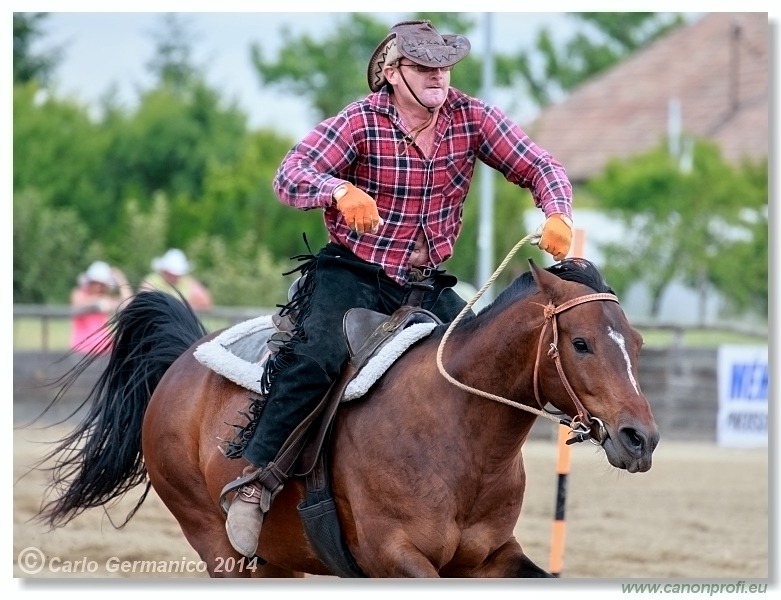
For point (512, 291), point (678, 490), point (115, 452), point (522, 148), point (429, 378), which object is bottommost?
point (678, 490)

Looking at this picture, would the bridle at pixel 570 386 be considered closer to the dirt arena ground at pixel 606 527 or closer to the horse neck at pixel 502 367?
the horse neck at pixel 502 367

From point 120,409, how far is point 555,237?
2477mm

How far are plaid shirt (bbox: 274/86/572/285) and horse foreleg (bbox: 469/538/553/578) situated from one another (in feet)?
3.61

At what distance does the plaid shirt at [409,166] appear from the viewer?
Answer: 184 inches

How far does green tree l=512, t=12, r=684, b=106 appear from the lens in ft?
165

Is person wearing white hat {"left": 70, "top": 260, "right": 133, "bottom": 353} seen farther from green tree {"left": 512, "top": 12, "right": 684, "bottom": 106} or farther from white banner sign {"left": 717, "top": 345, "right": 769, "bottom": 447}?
green tree {"left": 512, "top": 12, "right": 684, "bottom": 106}

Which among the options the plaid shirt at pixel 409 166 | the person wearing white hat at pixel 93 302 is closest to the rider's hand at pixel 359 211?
the plaid shirt at pixel 409 166

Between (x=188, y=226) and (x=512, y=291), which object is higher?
(x=188, y=226)

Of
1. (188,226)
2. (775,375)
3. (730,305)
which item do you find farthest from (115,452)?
(188,226)

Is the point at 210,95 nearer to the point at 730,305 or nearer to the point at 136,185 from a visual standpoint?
the point at 136,185

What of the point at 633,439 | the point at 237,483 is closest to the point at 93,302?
the point at 237,483

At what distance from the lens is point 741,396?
43.6ft

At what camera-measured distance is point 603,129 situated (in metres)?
45.3

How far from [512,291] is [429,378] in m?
0.44
